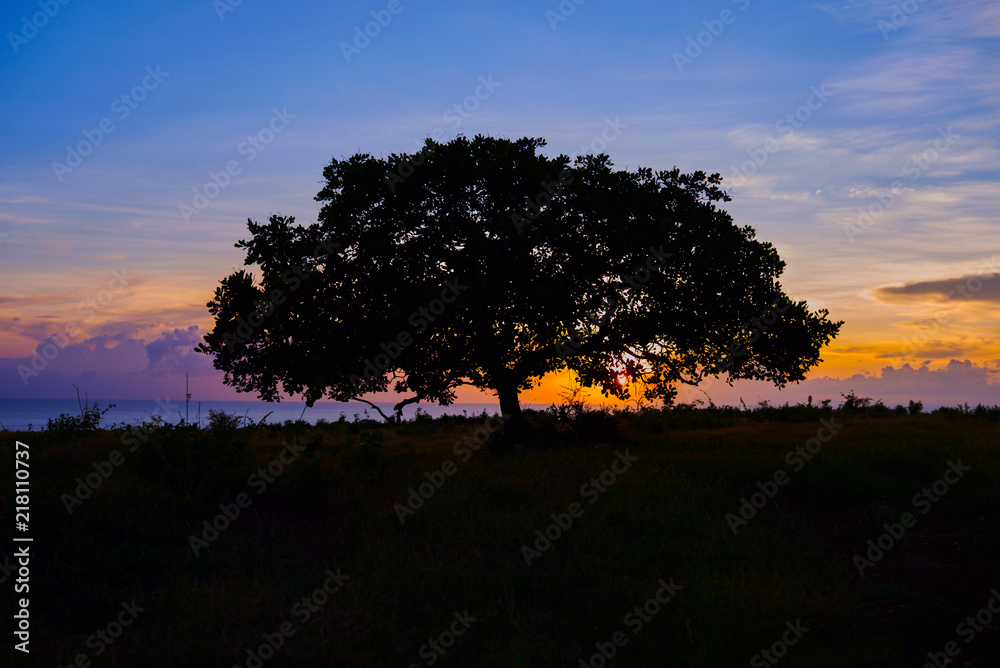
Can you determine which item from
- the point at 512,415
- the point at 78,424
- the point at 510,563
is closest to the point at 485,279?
the point at 512,415

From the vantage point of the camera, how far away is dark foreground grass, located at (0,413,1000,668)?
21.0ft

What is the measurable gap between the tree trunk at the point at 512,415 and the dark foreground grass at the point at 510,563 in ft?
10.7

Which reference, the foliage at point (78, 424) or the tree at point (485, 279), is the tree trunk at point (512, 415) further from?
the foliage at point (78, 424)

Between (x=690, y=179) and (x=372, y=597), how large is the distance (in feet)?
45.1

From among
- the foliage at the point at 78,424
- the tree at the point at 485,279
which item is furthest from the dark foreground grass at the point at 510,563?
the foliage at the point at 78,424

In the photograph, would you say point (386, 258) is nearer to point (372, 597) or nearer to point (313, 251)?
point (313, 251)

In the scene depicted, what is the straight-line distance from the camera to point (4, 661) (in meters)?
5.96

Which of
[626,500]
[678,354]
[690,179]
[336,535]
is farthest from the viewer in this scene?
[678,354]

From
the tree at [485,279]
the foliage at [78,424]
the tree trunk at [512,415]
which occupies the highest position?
the tree at [485,279]

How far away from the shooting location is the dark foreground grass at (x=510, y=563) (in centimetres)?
639

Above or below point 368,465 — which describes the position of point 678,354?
above

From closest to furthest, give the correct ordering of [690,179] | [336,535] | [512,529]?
[512,529], [336,535], [690,179]

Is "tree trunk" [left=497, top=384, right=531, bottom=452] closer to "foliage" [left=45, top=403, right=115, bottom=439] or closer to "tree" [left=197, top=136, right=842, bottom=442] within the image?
"tree" [left=197, top=136, right=842, bottom=442]

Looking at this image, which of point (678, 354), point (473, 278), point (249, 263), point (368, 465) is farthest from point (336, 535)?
point (678, 354)
